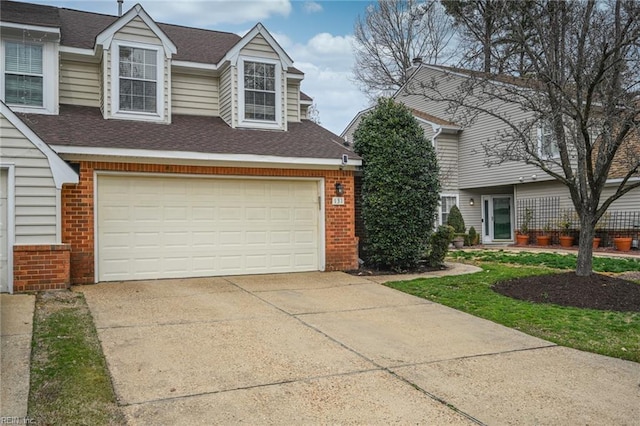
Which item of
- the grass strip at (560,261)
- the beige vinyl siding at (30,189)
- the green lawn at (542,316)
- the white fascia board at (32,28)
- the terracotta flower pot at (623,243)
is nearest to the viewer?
the green lawn at (542,316)

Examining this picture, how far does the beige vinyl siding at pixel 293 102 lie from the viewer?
13.5 meters

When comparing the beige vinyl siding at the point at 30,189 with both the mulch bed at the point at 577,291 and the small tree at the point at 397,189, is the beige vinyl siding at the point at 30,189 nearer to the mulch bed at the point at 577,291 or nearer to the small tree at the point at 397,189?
the small tree at the point at 397,189

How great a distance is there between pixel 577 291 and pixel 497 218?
1433 cm

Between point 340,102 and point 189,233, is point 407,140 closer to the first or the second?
point 189,233

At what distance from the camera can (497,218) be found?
891 inches

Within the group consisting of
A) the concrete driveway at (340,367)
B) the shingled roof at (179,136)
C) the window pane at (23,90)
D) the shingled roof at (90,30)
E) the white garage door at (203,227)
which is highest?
the shingled roof at (90,30)

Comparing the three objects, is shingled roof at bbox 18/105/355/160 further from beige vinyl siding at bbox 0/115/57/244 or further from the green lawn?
the green lawn

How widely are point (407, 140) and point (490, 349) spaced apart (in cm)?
635

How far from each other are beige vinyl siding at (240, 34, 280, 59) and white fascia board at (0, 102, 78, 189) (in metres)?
5.21

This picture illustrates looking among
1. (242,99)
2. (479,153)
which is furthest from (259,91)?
(479,153)

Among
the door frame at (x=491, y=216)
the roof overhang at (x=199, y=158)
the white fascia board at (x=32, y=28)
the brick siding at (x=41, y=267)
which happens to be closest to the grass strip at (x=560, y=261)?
the roof overhang at (x=199, y=158)

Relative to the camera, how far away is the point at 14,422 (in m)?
3.67

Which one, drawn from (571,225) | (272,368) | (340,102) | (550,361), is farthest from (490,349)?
(340,102)

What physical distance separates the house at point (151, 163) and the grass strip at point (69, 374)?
2.49m
